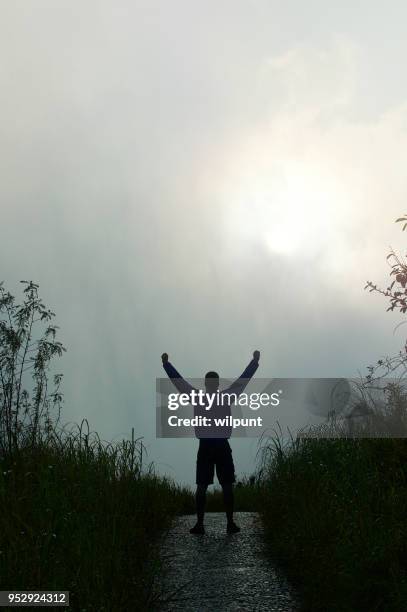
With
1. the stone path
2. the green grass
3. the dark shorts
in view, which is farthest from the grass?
the green grass

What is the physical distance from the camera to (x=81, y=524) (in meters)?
5.83

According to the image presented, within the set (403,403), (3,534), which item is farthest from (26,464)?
(403,403)

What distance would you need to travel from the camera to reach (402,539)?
5398 mm

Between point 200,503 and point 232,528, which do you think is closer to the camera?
point 232,528

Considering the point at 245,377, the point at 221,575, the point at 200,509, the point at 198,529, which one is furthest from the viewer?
the point at 245,377

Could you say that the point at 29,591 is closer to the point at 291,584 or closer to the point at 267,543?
the point at 291,584

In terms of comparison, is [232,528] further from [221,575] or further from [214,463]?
[221,575]

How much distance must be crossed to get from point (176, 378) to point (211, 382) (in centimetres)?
61

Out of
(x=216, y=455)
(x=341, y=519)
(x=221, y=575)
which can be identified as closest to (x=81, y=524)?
(x=221, y=575)

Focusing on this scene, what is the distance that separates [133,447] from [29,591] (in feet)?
13.2

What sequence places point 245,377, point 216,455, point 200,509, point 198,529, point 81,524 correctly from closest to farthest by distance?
point 81,524 → point 198,529 → point 200,509 → point 216,455 → point 245,377

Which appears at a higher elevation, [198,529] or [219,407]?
[219,407]

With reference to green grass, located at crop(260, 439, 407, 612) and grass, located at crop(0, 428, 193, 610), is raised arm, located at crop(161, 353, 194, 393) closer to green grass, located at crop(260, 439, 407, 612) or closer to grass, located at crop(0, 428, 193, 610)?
grass, located at crop(0, 428, 193, 610)

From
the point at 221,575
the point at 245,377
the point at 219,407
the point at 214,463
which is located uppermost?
the point at 245,377
